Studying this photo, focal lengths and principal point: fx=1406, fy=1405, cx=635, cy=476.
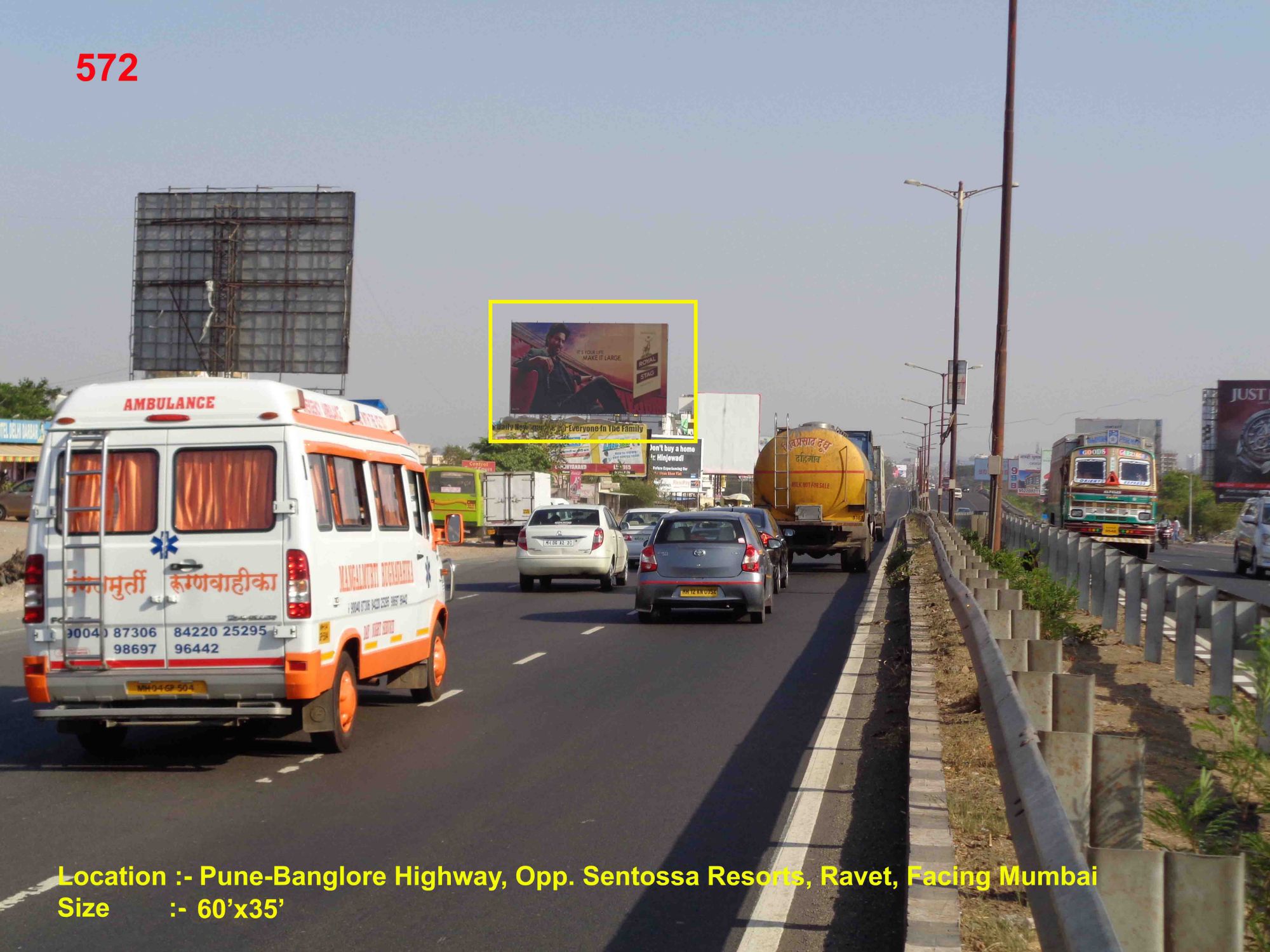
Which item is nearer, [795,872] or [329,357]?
[795,872]

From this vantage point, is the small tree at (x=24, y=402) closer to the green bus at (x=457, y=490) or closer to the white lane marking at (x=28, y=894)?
the green bus at (x=457, y=490)

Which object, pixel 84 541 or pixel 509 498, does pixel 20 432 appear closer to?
pixel 509 498

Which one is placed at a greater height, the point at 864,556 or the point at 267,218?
the point at 267,218

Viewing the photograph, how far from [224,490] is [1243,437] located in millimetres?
87707

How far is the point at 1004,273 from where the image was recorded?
28.2 m

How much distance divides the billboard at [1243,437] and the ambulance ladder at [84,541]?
8650cm

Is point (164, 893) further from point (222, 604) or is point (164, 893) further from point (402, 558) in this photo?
point (402, 558)

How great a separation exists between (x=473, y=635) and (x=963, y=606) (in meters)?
8.93

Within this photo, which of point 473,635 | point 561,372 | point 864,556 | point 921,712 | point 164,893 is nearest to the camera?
point 164,893

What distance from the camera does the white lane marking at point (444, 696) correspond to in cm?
1230

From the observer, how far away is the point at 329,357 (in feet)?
138

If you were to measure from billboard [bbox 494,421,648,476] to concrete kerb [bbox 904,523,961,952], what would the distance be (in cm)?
6797

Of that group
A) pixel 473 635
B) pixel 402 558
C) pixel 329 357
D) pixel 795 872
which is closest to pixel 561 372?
pixel 329 357

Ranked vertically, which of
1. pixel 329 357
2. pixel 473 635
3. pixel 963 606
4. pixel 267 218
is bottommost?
pixel 473 635
